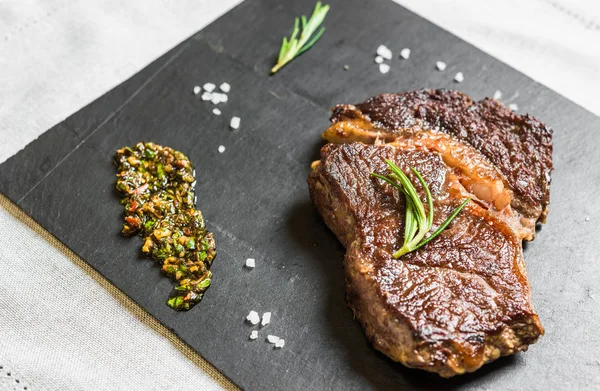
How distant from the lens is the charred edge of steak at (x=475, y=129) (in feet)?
15.8

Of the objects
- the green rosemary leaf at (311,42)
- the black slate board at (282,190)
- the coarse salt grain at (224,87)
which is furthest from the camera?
the green rosemary leaf at (311,42)

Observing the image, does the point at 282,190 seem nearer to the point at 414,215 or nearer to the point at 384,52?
the point at 414,215

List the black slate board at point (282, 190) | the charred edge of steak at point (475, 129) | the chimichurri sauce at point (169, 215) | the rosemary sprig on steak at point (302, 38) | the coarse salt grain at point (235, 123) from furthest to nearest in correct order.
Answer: the rosemary sprig on steak at point (302, 38) → the coarse salt grain at point (235, 123) → the charred edge of steak at point (475, 129) → the chimichurri sauce at point (169, 215) → the black slate board at point (282, 190)

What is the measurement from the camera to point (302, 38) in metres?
6.14

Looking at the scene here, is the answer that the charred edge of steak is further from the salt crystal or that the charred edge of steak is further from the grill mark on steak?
the salt crystal

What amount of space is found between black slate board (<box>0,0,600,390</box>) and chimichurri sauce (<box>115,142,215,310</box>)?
96 millimetres

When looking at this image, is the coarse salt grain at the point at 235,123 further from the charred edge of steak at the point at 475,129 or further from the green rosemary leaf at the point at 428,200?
the green rosemary leaf at the point at 428,200

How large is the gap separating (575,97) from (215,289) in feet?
13.1

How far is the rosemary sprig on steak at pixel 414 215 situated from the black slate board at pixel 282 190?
2.33 ft

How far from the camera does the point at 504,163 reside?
4848 mm

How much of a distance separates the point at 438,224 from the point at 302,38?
2.55 metres

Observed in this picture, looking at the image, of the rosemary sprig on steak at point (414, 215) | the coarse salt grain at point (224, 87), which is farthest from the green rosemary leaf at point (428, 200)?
the coarse salt grain at point (224, 87)

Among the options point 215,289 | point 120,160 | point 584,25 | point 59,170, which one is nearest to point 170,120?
point 120,160

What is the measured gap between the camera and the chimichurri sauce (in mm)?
4684
